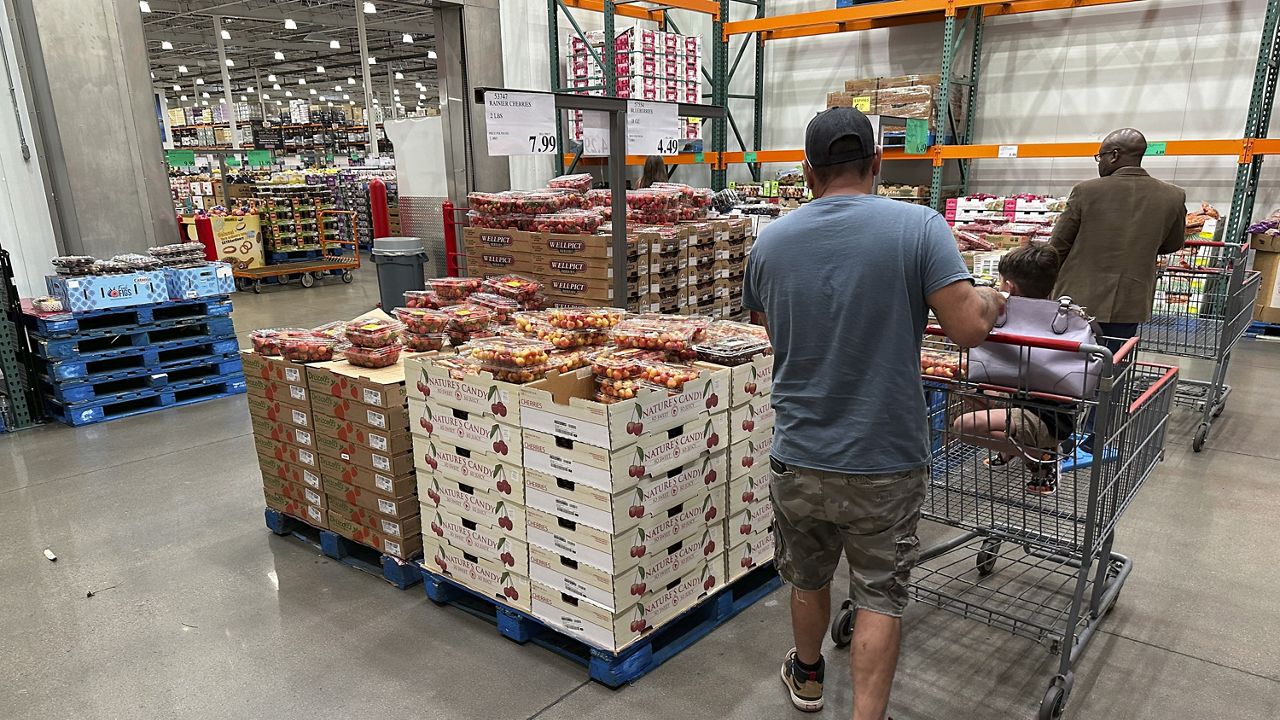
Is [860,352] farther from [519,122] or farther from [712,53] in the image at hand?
[712,53]

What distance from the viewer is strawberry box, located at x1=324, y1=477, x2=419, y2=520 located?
3684 millimetres

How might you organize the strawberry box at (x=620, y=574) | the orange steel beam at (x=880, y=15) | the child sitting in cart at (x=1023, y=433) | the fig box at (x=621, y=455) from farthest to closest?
the orange steel beam at (x=880, y=15) < the strawberry box at (x=620, y=574) < the fig box at (x=621, y=455) < the child sitting in cart at (x=1023, y=433)

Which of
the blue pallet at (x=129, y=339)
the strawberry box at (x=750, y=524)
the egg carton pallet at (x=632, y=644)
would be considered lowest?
the egg carton pallet at (x=632, y=644)

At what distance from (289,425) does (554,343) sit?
5.72 feet

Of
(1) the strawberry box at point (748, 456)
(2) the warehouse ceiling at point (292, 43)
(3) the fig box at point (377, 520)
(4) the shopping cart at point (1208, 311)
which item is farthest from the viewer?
(2) the warehouse ceiling at point (292, 43)

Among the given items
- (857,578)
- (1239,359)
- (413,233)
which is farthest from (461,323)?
(1239,359)

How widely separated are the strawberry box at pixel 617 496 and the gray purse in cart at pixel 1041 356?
3.65 ft

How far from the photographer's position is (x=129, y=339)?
275 inches

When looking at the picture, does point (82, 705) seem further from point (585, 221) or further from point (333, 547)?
point (585, 221)

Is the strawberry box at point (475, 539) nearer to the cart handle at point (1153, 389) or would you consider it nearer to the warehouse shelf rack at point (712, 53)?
the cart handle at point (1153, 389)

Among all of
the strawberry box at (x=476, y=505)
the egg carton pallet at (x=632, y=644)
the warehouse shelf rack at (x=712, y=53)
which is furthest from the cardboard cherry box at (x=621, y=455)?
the warehouse shelf rack at (x=712, y=53)

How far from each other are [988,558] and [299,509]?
11.7 ft

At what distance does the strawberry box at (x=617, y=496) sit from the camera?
111 inches

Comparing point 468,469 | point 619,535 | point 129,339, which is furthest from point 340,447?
point 129,339
